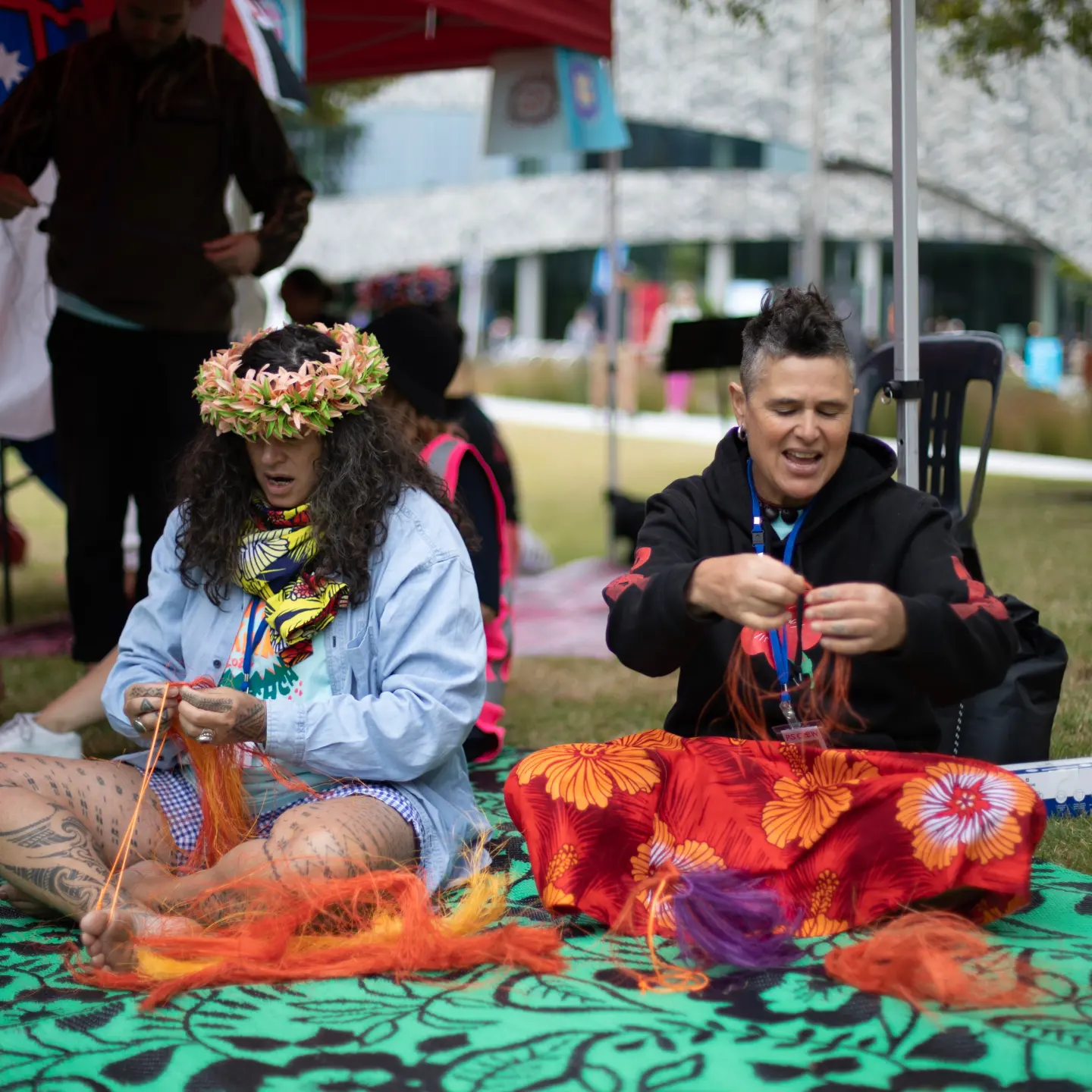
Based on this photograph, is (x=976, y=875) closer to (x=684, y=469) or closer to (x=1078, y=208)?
(x=684, y=469)

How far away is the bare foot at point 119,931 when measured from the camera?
2366mm

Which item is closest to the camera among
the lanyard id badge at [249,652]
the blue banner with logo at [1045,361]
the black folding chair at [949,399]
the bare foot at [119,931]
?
the bare foot at [119,931]

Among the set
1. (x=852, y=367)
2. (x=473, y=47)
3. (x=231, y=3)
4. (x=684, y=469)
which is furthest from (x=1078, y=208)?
(x=852, y=367)

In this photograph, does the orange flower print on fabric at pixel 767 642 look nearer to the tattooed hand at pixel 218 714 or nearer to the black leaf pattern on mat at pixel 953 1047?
the black leaf pattern on mat at pixel 953 1047

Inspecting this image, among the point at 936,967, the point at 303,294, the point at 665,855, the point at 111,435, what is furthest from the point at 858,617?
the point at 303,294

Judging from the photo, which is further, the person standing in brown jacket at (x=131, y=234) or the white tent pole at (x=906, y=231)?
the person standing in brown jacket at (x=131, y=234)

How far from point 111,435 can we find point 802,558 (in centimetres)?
258

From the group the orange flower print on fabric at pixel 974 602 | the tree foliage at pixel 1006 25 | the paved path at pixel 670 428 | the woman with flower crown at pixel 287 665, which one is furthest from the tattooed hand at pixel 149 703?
the tree foliage at pixel 1006 25

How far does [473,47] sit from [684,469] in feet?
23.1

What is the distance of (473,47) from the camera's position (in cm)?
696

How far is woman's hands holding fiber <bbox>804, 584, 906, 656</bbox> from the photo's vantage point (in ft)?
7.39

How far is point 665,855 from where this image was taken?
268cm

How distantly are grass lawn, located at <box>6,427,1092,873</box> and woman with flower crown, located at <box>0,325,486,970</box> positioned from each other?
135cm

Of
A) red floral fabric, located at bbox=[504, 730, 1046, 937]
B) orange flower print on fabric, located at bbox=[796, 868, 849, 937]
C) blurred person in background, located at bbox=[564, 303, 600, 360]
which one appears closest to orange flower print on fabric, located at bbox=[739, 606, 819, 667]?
red floral fabric, located at bbox=[504, 730, 1046, 937]
